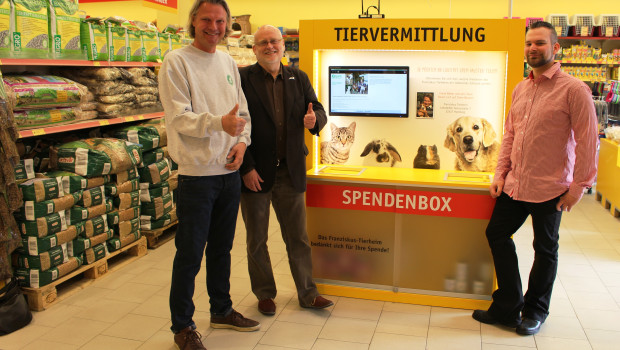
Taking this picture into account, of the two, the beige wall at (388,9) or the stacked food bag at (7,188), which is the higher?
the beige wall at (388,9)

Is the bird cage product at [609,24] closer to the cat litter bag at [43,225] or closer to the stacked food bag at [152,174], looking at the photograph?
the stacked food bag at [152,174]

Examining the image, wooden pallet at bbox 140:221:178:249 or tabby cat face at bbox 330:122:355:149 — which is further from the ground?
tabby cat face at bbox 330:122:355:149

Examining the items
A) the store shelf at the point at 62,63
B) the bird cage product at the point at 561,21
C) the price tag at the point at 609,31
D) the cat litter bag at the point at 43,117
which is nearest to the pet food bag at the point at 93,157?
the cat litter bag at the point at 43,117

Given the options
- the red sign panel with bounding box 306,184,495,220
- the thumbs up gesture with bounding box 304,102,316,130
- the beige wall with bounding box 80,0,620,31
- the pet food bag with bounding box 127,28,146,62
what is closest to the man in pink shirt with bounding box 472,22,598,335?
the red sign panel with bounding box 306,184,495,220

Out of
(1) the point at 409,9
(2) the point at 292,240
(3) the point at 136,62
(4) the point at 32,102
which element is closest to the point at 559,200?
(2) the point at 292,240

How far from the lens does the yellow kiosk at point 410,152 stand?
331cm

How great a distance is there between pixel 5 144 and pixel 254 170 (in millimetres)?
1431

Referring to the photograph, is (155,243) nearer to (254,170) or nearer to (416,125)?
(254,170)

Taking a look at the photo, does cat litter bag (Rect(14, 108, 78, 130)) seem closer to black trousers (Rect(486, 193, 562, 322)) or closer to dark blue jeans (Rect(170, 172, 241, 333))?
dark blue jeans (Rect(170, 172, 241, 333))

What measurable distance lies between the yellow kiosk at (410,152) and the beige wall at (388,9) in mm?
6190

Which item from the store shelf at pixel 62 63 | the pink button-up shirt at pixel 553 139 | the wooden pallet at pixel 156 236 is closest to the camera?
the pink button-up shirt at pixel 553 139

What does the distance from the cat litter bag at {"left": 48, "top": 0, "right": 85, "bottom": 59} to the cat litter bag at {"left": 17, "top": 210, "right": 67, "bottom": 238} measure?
3.65ft

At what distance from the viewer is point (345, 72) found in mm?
3547

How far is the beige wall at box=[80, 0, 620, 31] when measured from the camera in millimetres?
9125
